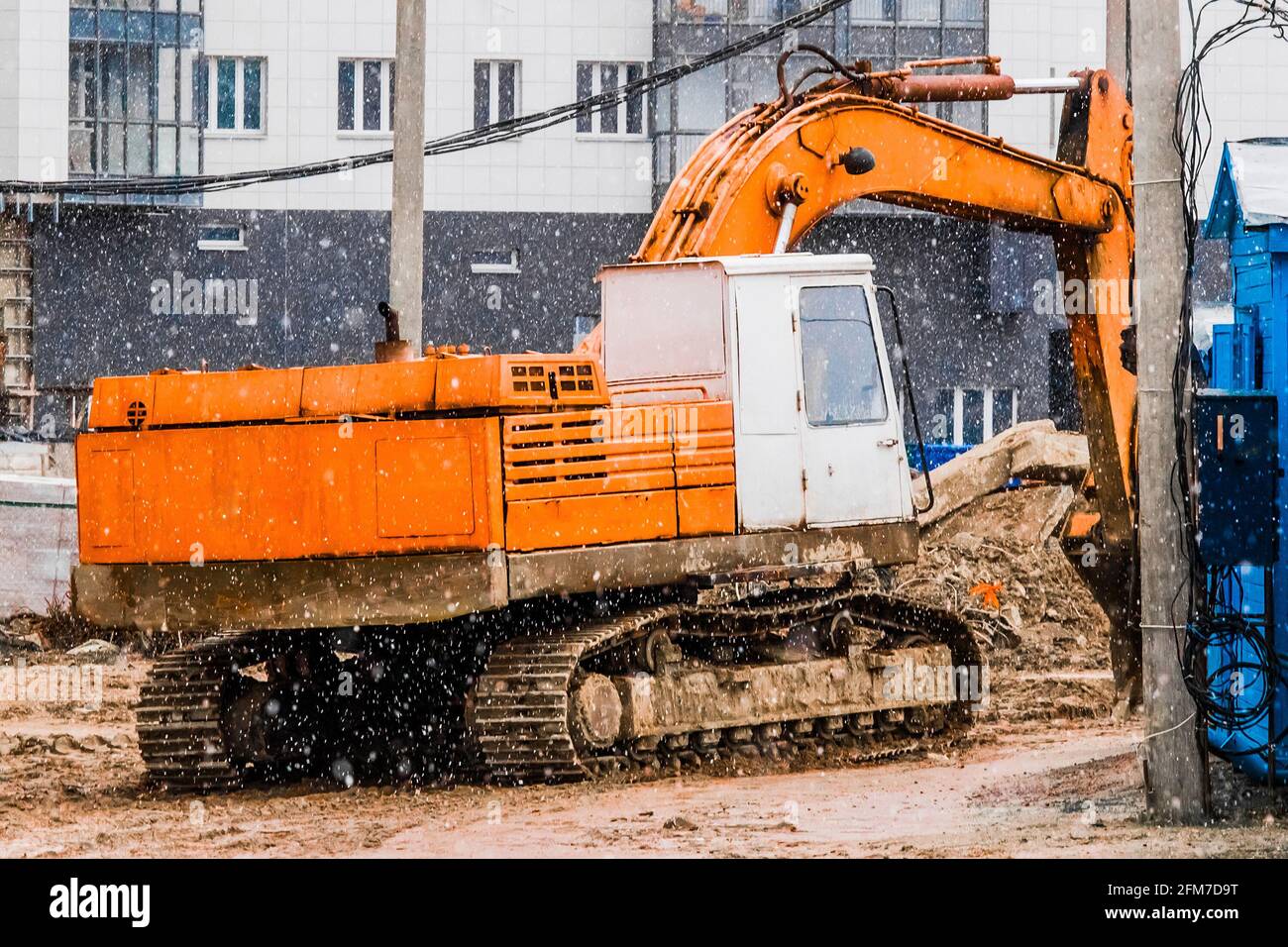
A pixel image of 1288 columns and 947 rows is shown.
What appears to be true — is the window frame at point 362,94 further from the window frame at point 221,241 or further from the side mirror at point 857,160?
the side mirror at point 857,160

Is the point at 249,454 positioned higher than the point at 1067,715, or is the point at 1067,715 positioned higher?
the point at 249,454

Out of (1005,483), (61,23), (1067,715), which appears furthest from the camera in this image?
(61,23)

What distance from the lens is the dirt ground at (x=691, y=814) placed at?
8.70m

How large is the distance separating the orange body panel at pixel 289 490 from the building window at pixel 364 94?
20472 millimetres

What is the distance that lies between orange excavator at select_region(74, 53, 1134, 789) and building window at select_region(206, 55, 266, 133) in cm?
1915

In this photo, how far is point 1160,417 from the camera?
30.5 feet

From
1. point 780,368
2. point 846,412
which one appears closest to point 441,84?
point 846,412

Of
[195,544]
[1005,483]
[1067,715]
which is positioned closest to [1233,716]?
[1067,715]

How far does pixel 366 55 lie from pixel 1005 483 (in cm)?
1413

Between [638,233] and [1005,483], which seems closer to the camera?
[1005,483]

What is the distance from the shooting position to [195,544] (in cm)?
1062

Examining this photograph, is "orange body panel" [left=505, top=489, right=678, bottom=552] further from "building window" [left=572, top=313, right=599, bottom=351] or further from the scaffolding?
the scaffolding

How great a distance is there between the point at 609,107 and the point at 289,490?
69.0 ft

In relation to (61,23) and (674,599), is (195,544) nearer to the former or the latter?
(674,599)
